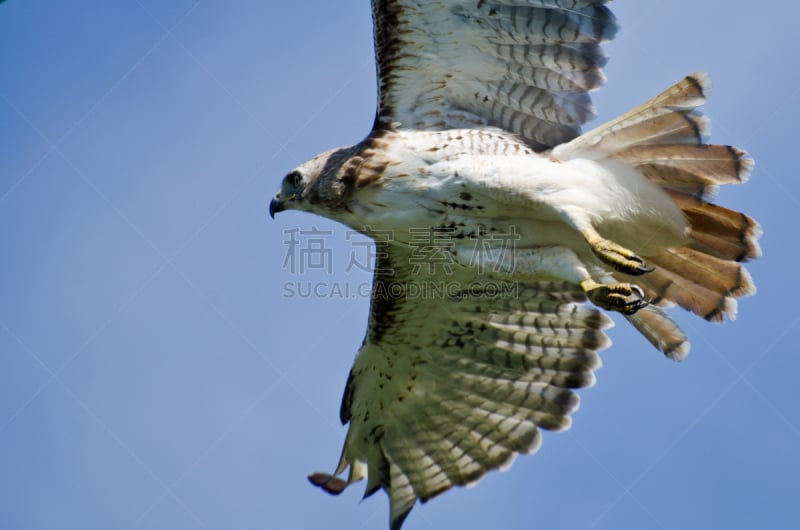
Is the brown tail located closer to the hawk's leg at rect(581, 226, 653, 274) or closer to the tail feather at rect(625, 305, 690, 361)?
the tail feather at rect(625, 305, 690, 361)

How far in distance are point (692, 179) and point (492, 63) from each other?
164cm

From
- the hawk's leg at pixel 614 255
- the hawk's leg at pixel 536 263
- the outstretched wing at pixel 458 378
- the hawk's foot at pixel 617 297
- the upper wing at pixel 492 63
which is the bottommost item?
the outstretched wing at pixel 458 378

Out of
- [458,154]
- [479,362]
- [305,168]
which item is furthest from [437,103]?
[479,362]

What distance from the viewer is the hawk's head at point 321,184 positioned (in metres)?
7.27

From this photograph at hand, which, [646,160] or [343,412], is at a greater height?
[646,160]

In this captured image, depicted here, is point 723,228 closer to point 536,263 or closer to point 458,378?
point 536,263

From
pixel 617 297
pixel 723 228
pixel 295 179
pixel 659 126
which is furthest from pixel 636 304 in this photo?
pixel 295 179

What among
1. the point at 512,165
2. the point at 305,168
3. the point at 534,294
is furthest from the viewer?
the point at 534,294

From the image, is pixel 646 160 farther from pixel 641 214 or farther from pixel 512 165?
pixel 512 165

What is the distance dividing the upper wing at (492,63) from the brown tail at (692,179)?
0.36 meters

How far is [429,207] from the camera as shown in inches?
279

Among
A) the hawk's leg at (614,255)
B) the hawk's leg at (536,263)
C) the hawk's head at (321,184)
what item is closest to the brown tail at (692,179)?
the hawk's leg at (536,263)

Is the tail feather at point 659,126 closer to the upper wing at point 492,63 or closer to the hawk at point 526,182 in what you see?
the hawk at point 526,182

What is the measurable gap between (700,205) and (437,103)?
2.02 metres
